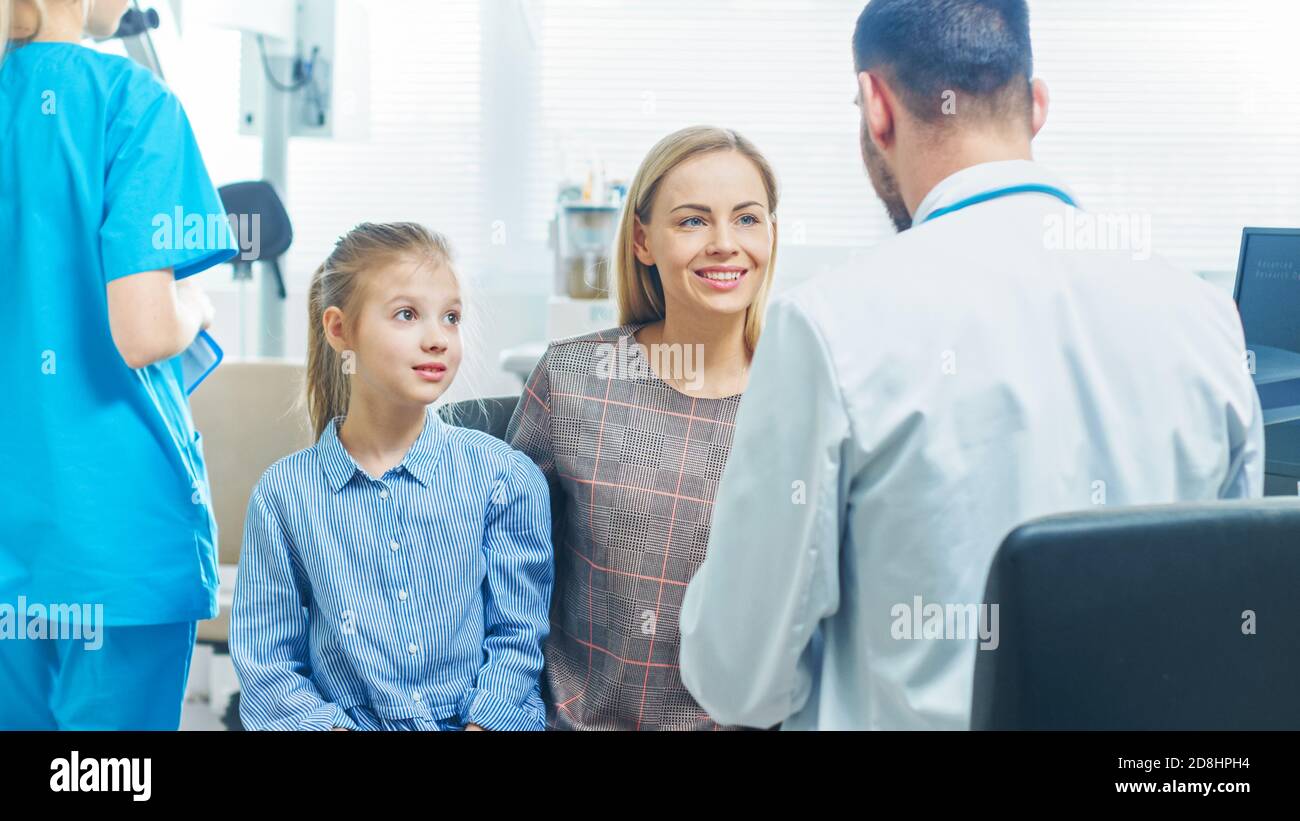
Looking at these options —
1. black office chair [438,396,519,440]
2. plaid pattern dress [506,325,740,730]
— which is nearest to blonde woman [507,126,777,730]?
plaid pattern dress [506,325,740,730]

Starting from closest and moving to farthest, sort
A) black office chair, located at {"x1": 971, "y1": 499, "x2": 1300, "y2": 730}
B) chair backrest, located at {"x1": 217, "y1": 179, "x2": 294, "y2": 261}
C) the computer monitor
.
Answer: black office chair, located at {"x1": 971, "y1": 499, "x2": 1300, "y2": 730} < the computer monitor < chair backrest, located at {"x1": 217, "y1": 179, "x2": 294, "y2": 261}

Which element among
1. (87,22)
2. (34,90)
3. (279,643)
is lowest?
(279,643)

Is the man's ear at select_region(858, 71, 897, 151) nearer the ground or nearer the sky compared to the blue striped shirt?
nearer the sky

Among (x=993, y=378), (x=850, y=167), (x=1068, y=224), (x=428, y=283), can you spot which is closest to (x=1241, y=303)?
(x=1068, y=224)

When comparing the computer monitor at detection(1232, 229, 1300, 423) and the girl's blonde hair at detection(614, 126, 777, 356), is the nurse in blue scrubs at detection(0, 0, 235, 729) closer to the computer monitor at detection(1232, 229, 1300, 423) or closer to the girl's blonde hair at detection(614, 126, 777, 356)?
A: the girl's blonde hair at detection(614, 126, 777, 356)

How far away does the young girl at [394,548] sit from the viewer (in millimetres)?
1136

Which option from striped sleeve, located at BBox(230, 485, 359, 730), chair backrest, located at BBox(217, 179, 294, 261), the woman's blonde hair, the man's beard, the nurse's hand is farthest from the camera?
chair backrest, located at BBox(217, 179, 294, 261)

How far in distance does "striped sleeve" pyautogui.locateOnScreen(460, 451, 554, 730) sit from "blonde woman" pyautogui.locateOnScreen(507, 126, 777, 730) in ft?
0.14

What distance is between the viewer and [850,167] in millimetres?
3166

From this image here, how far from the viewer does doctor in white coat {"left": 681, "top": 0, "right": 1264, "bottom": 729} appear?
2.56 feet

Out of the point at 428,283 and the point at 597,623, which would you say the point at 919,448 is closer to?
the point at 597,623

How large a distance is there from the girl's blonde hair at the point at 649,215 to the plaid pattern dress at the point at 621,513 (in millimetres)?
72

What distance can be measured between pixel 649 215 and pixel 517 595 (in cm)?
46

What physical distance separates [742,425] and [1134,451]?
0.97 feet
